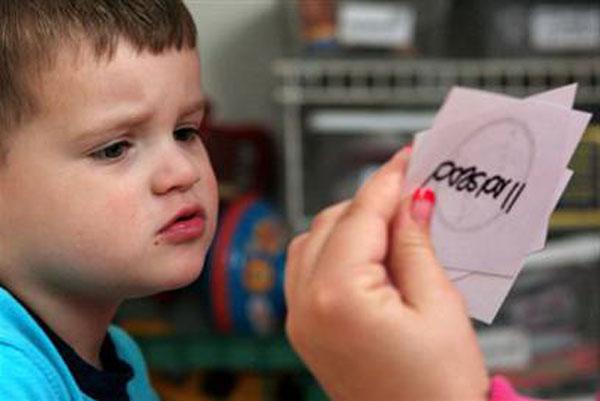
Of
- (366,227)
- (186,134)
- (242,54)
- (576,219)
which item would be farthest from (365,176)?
(366,227)

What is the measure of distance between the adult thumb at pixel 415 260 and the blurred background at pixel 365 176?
0.95m

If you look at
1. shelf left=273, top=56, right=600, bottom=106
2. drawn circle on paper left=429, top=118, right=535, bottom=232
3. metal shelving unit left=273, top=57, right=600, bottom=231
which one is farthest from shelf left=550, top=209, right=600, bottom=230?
drawn circle on paper left=429, top=118, right=535, bottom=232

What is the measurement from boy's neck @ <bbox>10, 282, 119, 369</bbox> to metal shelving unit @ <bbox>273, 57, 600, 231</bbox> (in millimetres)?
865

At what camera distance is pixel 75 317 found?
797 millimetres

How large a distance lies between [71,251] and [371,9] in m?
0.94

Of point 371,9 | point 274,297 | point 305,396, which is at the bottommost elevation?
point 305,396

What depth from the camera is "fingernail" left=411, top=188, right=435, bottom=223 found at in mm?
650

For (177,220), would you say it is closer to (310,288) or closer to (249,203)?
(310,288)

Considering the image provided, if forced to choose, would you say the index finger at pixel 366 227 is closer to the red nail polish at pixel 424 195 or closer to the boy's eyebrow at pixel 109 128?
the red nail polish at pixel 424 195

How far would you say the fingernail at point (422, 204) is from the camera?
0.65 meters

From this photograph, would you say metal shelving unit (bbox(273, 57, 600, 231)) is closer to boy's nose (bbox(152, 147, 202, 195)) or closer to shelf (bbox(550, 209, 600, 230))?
shelf (bbox(550, 209, 600, 230))

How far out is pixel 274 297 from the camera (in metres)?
1.59

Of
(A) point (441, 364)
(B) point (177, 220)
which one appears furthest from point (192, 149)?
(A) point (441, 364)

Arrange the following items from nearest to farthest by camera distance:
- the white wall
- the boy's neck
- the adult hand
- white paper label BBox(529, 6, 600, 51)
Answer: the adult hand → the boy's neck → white paper label BBox(529, 6, 600, 51) → the white wall
